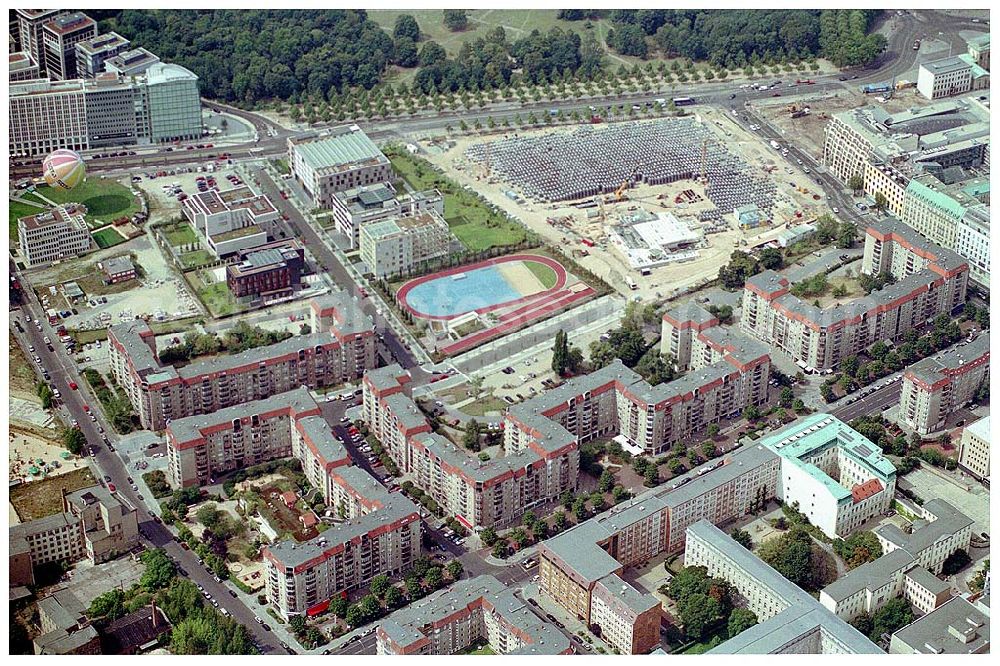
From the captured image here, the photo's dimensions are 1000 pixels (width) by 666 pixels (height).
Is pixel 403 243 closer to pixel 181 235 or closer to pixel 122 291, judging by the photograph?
pixel 181 235

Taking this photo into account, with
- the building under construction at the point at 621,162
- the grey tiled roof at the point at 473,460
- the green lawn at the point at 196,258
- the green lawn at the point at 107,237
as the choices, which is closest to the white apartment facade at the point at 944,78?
the building under construction at the point at 621,162

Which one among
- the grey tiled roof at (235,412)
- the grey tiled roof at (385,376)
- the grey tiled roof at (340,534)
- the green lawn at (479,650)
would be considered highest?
the grey tiled roof at (385,376)

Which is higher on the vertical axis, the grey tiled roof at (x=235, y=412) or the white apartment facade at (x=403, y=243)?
the white apartment facade at (x=403, y=243)

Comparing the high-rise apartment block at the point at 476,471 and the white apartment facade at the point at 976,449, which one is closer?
the high-rise apartment block at the point at 476,471

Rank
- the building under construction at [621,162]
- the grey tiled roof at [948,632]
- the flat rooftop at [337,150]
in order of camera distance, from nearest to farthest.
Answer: the grey tiled roof at [948,632]
the flat rooftop at [337,150]
the building under construction at [621,162]

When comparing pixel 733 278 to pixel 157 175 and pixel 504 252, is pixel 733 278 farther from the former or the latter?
pixel 157 175

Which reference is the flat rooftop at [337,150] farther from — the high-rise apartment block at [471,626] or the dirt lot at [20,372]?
the high-rise apartment block at [471,626]
